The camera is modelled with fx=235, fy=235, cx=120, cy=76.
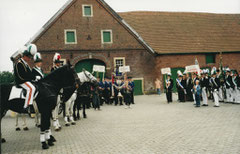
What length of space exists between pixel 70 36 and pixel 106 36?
3822mm

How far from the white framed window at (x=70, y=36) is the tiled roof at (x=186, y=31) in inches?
309

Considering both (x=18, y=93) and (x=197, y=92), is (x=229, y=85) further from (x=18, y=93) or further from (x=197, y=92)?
(x=18, y=93)

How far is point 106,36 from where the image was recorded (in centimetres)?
2534

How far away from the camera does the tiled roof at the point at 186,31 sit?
91.4 ft

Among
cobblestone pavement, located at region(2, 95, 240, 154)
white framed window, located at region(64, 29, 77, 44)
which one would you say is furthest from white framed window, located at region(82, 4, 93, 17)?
cobblestone pavement, located at region(2, 95, 240, 154)

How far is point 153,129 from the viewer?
8.03 m

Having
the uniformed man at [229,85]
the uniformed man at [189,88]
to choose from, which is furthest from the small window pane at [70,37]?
the uniformed man at [229,85]

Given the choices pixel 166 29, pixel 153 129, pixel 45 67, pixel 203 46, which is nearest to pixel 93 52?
pixel 45 67

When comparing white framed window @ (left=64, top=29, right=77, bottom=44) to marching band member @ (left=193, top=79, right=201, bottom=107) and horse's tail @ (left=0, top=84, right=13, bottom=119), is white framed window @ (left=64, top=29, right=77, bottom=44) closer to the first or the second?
marching band member @ (left=193, top=79, right=201, bottom=107)

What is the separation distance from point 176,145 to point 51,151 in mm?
3163

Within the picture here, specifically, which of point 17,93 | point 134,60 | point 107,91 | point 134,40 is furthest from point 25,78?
point 134,40

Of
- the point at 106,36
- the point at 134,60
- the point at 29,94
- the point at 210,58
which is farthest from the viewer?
the point at 210,58

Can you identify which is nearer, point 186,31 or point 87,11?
point 87,11

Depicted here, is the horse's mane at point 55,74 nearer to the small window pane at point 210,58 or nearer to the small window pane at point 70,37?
the small window pane at point 70,37
